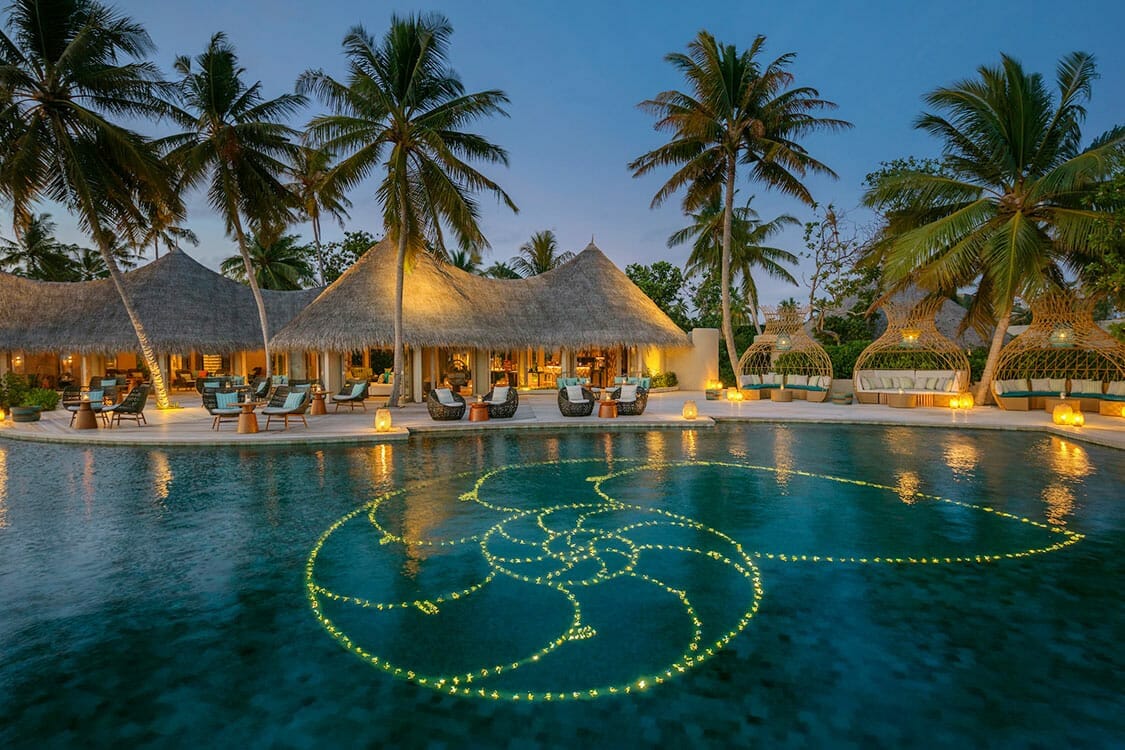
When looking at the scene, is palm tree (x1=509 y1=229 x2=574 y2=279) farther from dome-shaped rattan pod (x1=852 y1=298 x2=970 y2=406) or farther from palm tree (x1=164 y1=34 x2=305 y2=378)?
dome-shaped rattan pod (x1=852 y1=298 x2=970 y2=406)

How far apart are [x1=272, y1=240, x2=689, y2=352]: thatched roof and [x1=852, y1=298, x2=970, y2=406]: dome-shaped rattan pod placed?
6944 millimetres

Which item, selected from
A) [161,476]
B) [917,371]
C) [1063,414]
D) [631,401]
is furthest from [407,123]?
[1063,414]

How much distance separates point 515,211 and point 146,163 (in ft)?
28.3

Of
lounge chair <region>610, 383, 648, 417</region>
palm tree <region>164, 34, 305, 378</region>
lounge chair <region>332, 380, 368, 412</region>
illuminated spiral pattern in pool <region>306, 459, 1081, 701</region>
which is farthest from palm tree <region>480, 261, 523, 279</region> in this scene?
illuminated spiral pattern in pool <region>306, 459, 1081, 701</region>

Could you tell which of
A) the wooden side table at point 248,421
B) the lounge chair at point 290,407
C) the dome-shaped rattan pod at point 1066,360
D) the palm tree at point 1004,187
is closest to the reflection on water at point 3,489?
the wooden side table at point 248,421

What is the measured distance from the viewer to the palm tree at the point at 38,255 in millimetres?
31494

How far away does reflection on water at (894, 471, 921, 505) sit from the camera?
6566 millimetres

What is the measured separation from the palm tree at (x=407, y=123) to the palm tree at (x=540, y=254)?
54.6 feet

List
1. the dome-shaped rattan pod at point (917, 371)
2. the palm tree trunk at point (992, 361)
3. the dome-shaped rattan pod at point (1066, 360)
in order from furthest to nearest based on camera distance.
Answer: the dome-shaped rattan pod at point (917, 371) < the palm tree trunk at point (992, 361) < the dome-shaped rattan pod at point (1066, 360)

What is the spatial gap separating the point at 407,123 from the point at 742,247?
15.5 m

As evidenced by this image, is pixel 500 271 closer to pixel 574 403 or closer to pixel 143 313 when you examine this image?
pixel 143 313

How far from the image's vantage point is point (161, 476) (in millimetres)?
7801

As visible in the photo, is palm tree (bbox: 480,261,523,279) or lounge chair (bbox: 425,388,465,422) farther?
palm tree (bbox: 480,261,523,279)

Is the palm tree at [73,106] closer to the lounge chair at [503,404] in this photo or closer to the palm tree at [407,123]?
the palm tree at [407,123]
